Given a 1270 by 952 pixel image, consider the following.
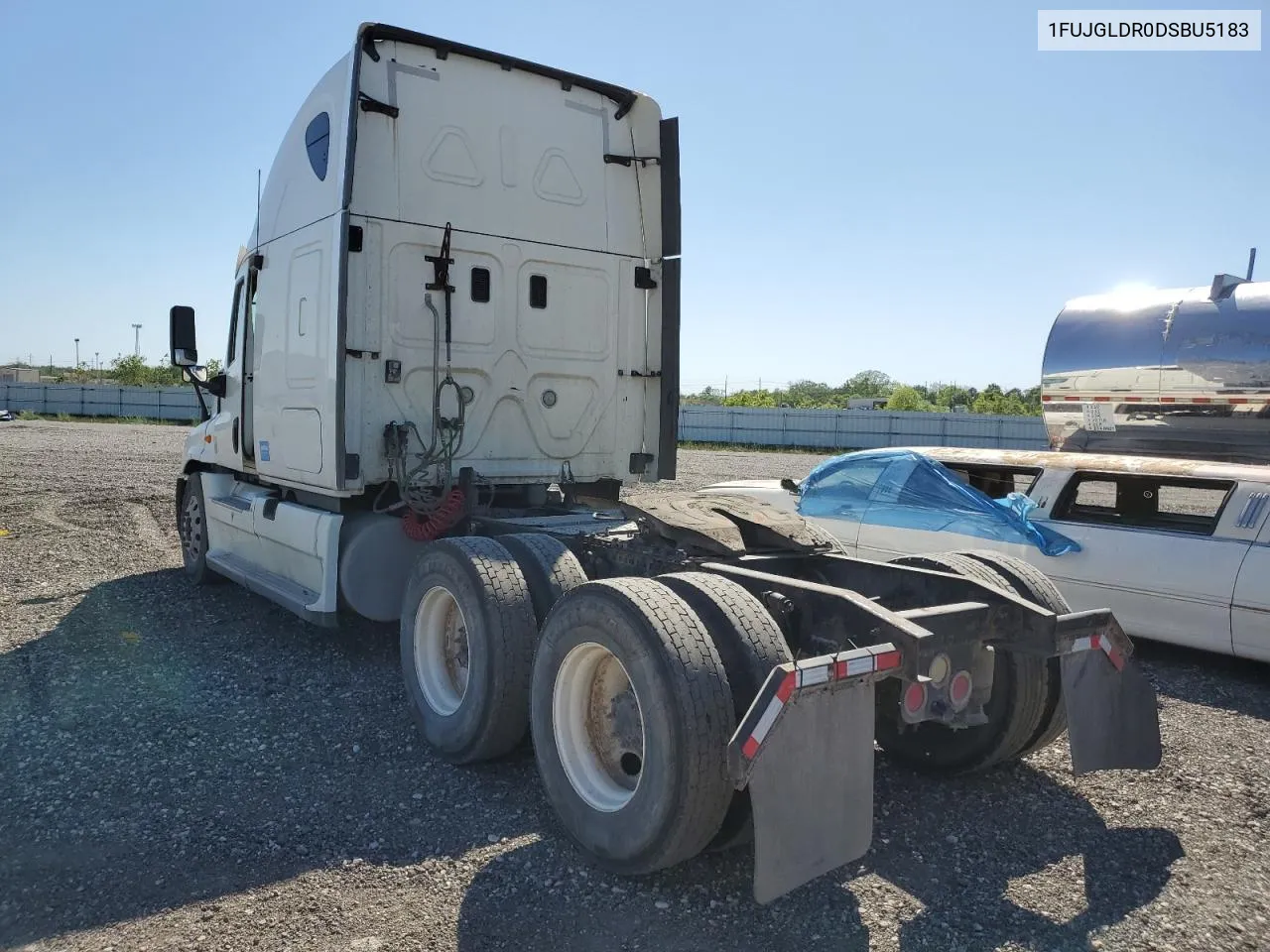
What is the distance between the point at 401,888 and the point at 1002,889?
2066 millimetres

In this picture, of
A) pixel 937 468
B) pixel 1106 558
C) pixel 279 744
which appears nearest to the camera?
pixel 279 744

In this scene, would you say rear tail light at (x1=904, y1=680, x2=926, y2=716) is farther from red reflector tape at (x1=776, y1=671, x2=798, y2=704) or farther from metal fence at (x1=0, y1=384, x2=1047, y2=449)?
metal fence at (x1=0, y1=384, x2=1047, y2=449)

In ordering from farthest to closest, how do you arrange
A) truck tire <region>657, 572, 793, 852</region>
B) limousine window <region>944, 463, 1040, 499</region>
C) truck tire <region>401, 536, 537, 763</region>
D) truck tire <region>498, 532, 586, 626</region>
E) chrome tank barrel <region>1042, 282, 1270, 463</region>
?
chrome tank barrel <region>1042, 282, 1270, 463</region> < limousine window <region>944, 463, 1040, 499</region> < truck tire <region>498, 532, 586, 626</region> < truck tire <region>401, 536, 537, 763</region> < truck tire <region>657, 572, 793, 852</region>

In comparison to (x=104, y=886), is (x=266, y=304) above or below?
above

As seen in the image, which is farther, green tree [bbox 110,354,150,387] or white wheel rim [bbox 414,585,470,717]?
green tree [bbox 110,354,150,387]

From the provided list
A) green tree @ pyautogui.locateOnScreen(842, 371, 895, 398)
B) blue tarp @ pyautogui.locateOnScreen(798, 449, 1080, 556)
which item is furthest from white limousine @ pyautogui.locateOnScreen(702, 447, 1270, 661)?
green tree @ pyautogui.locateOnScreen(842, 371, 895, 398)

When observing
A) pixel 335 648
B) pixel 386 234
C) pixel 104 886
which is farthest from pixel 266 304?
pixel 104 886

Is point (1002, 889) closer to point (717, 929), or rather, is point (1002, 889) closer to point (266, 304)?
point (717, 929)

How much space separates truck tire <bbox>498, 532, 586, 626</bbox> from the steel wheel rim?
4.49m

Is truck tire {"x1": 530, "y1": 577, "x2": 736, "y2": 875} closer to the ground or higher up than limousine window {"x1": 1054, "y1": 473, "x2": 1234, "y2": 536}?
closer to the ground

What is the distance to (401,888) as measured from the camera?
3236 mm

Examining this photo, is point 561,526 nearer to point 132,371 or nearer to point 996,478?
point 996,478

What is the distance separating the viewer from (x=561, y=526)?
523 cm

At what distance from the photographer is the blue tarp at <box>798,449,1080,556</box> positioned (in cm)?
650
